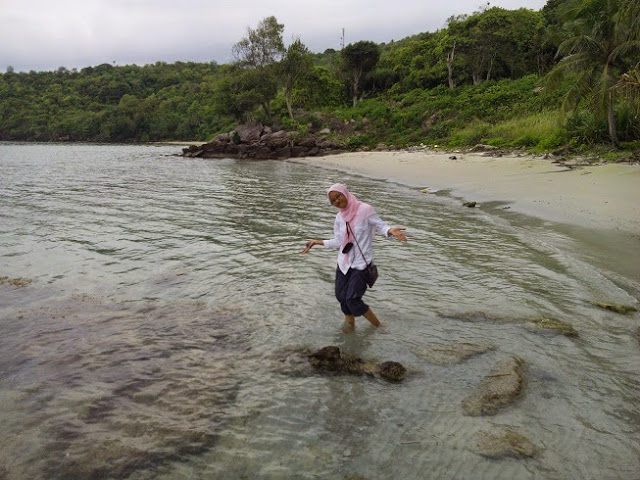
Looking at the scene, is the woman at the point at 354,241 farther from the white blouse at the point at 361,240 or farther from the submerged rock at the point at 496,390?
the submerged rock at the point at 496,390

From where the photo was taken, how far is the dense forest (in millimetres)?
18703

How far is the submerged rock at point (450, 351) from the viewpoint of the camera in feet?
15.1

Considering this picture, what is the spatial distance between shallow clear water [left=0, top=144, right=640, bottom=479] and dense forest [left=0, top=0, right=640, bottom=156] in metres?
8.74

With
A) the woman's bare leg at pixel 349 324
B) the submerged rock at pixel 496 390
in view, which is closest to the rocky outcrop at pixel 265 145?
the woman's bare leg at pixel 349 324

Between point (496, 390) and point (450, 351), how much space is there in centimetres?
86

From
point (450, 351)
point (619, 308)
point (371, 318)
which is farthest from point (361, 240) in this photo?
point (619, 308)

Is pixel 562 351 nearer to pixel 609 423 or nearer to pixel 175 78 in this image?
pixel 609 423

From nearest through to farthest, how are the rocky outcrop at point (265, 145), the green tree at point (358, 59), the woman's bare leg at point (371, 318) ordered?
1. the woman's bare leg at point (371, 318)
2. the rocky outcrop at point (265, 145)
3. the green tree at point (358, 59)

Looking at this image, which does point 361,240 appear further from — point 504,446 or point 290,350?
point 504,446

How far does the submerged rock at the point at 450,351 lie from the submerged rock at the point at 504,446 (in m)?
1.20

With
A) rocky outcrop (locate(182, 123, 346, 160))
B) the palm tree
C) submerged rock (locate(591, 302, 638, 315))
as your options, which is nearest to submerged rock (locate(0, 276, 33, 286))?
submerged rock (locate(591, 302, 638, 315))

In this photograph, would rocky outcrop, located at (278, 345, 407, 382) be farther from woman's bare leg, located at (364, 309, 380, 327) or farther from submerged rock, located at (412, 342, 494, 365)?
woman's bare leg, located at (364, 309, 380, 327)

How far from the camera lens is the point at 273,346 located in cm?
509

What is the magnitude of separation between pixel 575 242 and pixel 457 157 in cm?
1661
